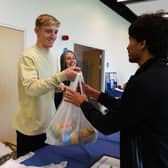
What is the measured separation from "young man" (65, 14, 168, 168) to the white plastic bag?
29 centimetres

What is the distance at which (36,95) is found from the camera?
4.90 feet

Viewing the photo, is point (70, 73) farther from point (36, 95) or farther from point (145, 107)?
point (145, 107)

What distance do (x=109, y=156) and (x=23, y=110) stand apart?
2.16ft

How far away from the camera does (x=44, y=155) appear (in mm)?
1492

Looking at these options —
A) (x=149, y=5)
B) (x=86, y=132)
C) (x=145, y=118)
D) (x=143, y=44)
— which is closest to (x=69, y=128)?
(x=86, y=132)

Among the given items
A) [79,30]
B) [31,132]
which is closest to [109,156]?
[31,132]

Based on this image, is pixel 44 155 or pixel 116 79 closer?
pixel 44 155

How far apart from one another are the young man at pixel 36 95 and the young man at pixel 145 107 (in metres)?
0.48

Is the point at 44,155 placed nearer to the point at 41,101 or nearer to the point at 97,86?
the point at 41,101

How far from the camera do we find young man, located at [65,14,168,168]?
1.06 metres

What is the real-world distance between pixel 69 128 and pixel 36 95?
0.29 metres

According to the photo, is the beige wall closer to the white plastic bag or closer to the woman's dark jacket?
the white plastic bag

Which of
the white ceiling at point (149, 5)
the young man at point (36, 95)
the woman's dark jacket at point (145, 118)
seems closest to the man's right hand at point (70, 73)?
the young man at point (36, 95)

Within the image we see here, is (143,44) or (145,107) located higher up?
(143,44)
